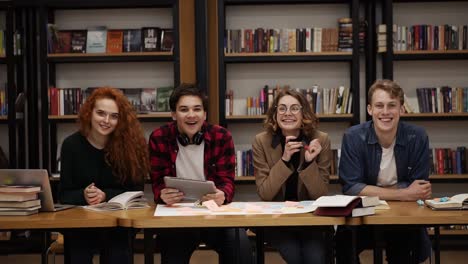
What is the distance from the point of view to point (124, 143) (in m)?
3.41

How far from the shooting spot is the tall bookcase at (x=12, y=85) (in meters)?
5.37

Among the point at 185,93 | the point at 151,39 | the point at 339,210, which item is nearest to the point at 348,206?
the point at 339,210

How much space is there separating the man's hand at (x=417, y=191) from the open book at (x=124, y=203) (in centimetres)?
126

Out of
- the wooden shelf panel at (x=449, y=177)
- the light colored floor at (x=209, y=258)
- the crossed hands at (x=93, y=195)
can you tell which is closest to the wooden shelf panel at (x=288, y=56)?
the wooden shelf panel at (x=449, y=177)

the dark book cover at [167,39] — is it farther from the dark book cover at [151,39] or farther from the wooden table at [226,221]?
the wooden table at [226,221]

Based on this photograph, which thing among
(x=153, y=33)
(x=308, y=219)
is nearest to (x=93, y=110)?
(x=308, y=219)

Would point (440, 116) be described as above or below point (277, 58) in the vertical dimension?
below

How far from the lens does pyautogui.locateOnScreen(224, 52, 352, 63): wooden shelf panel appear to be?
5336 millimetres

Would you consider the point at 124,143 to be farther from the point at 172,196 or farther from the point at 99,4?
the point at 99,4

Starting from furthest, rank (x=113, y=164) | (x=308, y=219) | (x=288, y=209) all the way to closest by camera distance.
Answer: (x=113, y=164) < (x=288, y=209) < (x=308, y=219)

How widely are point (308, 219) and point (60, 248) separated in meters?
1.52

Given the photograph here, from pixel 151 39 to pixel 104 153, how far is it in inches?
87.2

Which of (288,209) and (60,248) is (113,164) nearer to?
(60,248)

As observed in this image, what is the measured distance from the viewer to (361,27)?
17.9 feet
